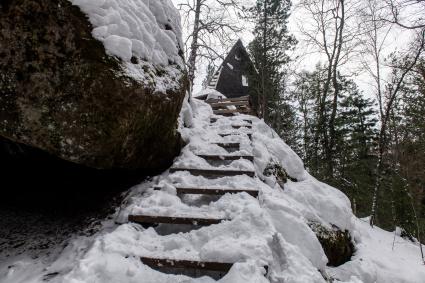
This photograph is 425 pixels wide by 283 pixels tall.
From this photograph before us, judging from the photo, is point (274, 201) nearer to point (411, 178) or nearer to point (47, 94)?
point (47, 94)

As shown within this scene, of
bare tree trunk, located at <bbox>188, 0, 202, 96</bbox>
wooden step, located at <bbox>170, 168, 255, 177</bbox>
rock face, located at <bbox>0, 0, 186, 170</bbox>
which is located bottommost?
wooden step, located at <bbox>170, 168, 255, 177</bbox>

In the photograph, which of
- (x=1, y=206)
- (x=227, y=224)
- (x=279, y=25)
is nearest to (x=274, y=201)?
(x=227, y=224)

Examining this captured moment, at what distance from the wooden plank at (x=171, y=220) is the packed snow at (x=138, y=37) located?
1277 mm

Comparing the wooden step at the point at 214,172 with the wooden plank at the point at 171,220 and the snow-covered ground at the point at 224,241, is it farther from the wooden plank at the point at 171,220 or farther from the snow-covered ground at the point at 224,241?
the wooden plank at the point at 171,220

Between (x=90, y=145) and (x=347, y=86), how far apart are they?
19.0m

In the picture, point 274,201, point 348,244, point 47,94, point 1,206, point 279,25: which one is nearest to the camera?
point 47,94

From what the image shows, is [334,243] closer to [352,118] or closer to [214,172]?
[214,172]

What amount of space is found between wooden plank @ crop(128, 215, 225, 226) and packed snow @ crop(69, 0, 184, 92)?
1.28 metres

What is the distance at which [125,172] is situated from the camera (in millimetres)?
3535

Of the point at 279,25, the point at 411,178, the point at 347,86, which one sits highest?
the point at 279,25

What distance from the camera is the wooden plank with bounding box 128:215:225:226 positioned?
2447mm

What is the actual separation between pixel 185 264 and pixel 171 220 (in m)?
0.55

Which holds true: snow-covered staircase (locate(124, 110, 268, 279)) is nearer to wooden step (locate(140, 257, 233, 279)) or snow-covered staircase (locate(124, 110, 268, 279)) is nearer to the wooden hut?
wooden step (locate(140, 257, 233, 279))

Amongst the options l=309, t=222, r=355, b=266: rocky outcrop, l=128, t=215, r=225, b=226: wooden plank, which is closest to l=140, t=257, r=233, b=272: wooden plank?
l=128, t=215, r=225, b=226: wooden plank
